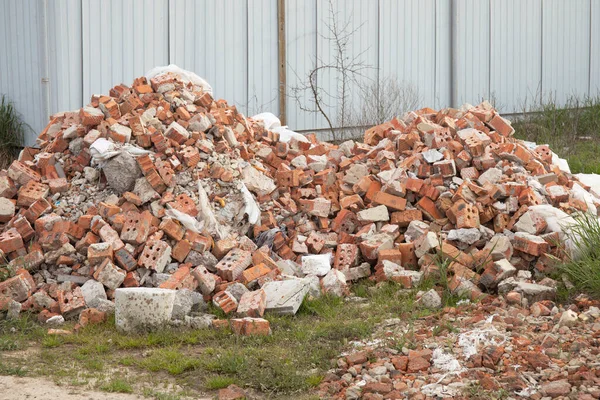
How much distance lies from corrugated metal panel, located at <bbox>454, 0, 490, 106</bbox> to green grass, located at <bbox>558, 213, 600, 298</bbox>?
762 cm

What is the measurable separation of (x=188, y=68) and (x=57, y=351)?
6091mm

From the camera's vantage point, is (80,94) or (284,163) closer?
(284,163)

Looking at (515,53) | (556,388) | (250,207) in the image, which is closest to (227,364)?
Answer: (556,388)

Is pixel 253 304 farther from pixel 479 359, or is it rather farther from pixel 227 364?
pixel 479 359

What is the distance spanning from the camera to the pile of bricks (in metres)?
7.31

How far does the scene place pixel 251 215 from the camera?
26.4ft

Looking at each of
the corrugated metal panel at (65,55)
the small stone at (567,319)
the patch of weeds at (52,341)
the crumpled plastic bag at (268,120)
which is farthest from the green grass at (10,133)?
the small stone at (567,319)

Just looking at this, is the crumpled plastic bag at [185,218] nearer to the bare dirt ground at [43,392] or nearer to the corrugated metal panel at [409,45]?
the bare dirt ground at [43,392]

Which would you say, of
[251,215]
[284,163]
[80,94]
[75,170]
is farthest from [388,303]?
[80,94]

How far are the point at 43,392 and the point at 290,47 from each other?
→ 8.04 metres

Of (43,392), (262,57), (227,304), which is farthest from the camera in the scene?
(262,57)

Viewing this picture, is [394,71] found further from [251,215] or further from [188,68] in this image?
[251,215]

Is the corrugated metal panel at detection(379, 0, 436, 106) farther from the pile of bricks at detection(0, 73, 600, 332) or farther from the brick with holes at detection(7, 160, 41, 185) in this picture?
the brick with holes at detection(7, 160, 41, 185)

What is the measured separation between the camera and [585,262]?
6.90 metres
